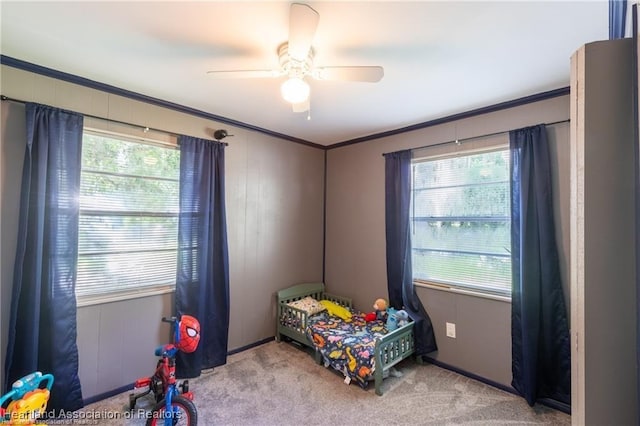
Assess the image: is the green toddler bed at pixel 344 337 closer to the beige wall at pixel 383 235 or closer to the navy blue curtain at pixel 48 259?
the beige wall at pixel 383 235

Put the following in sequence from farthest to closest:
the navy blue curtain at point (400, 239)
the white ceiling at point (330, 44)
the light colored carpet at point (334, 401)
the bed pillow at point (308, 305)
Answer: the bed pillow at point (308, 305) → the navy blue curtain at point (400, 239) → the light colored carpet at point (334, 401) → the white ceiling at point (330, 44)

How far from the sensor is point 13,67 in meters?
1.86

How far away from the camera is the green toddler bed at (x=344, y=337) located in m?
2.34

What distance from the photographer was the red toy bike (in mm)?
1801

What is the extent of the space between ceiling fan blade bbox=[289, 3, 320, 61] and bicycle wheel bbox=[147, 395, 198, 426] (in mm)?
2164

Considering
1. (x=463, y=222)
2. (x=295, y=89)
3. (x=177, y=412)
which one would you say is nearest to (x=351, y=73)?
(x=295, y=89)

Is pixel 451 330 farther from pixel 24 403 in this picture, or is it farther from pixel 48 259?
pixel 48 259

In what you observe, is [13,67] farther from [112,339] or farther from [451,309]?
[451,309]

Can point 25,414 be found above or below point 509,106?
below

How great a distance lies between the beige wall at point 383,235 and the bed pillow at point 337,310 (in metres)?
0.23

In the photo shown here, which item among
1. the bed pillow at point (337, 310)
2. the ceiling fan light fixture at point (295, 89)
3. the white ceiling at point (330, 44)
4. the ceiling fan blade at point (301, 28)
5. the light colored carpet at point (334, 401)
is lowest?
the light colored carpet at point (334, 401)

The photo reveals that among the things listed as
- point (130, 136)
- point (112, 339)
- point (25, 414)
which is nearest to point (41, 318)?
point (112, 339)

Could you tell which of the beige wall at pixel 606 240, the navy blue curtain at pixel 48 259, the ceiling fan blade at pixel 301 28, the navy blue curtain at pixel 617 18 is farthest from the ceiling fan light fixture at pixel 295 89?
the navy blue curtain at pixel 48 259

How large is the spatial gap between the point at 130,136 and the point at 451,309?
3125 mm
